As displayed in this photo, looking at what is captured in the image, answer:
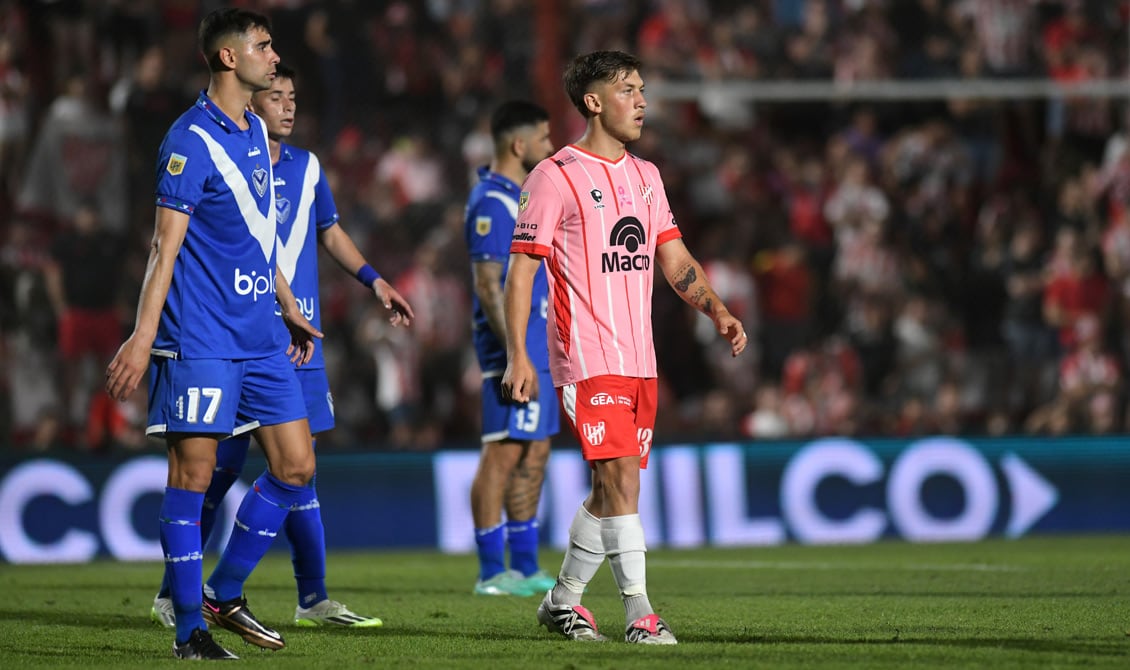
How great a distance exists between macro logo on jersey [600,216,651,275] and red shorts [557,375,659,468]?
0.43 meters

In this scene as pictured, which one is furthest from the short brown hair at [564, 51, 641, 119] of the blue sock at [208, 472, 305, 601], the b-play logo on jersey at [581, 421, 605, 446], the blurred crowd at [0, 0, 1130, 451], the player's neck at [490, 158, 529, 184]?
the blurred crowd at [0, 0, 1130, 451]

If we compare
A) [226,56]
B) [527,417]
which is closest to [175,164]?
[226,56]

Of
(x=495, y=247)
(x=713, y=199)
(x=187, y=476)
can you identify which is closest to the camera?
(x=187, y=476)

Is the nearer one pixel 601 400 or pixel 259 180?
pixel 259 180

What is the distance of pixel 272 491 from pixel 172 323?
856 millimetres

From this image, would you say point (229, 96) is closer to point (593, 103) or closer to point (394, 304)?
point (394, 304)

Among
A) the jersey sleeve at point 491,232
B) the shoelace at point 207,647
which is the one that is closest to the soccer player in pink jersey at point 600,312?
the shoelace at point 207,647

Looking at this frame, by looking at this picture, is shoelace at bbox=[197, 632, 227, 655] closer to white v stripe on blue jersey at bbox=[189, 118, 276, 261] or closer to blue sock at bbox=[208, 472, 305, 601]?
blue sock at bbox=[208, 472, 305, 601]

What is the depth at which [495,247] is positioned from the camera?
8.47m

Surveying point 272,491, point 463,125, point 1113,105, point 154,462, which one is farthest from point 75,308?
point 1113,105

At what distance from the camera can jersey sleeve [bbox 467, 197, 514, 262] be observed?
8.47 metres

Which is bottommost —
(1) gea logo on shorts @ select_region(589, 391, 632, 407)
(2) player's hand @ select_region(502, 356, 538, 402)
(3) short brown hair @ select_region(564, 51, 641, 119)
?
(1) gea logo on shorts @ select_region(589, 391, 632, 407)

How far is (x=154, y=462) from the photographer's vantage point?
482 inches

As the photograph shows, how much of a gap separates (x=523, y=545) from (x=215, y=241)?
347cm
